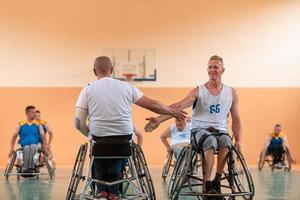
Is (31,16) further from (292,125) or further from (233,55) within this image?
(292,125)

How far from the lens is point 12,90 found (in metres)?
13.9

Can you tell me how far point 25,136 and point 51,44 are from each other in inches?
208

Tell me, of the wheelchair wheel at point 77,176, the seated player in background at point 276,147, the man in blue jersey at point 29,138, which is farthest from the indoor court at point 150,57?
the wheelchair wheel at point 77,176

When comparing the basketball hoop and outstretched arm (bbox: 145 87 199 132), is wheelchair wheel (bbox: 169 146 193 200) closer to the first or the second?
outstretched arm (bbox: 145 87 199 132)

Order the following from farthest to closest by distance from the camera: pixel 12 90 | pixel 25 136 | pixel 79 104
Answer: pixel 12 90
pixel 25 136
pixel 79 104

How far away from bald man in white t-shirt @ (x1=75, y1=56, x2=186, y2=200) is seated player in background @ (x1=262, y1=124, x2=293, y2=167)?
7.84 meters

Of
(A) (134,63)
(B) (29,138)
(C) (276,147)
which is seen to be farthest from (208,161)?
(A) (134,63)

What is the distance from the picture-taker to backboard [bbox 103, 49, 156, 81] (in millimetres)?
14070

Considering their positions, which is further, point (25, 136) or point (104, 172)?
point (25, 136)

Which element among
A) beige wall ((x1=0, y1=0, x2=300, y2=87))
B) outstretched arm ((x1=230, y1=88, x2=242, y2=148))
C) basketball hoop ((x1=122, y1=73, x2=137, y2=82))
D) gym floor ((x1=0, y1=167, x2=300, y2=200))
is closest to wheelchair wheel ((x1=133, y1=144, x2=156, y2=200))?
outstretched arm ((x1=230, y1=88, x2=242, y2=148))

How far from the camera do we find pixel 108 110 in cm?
467

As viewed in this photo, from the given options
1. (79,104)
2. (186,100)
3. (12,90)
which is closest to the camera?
(79,104)

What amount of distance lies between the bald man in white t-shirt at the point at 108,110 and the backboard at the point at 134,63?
9.26m

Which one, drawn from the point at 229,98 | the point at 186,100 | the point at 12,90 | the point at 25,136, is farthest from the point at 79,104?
the point at 12,90
